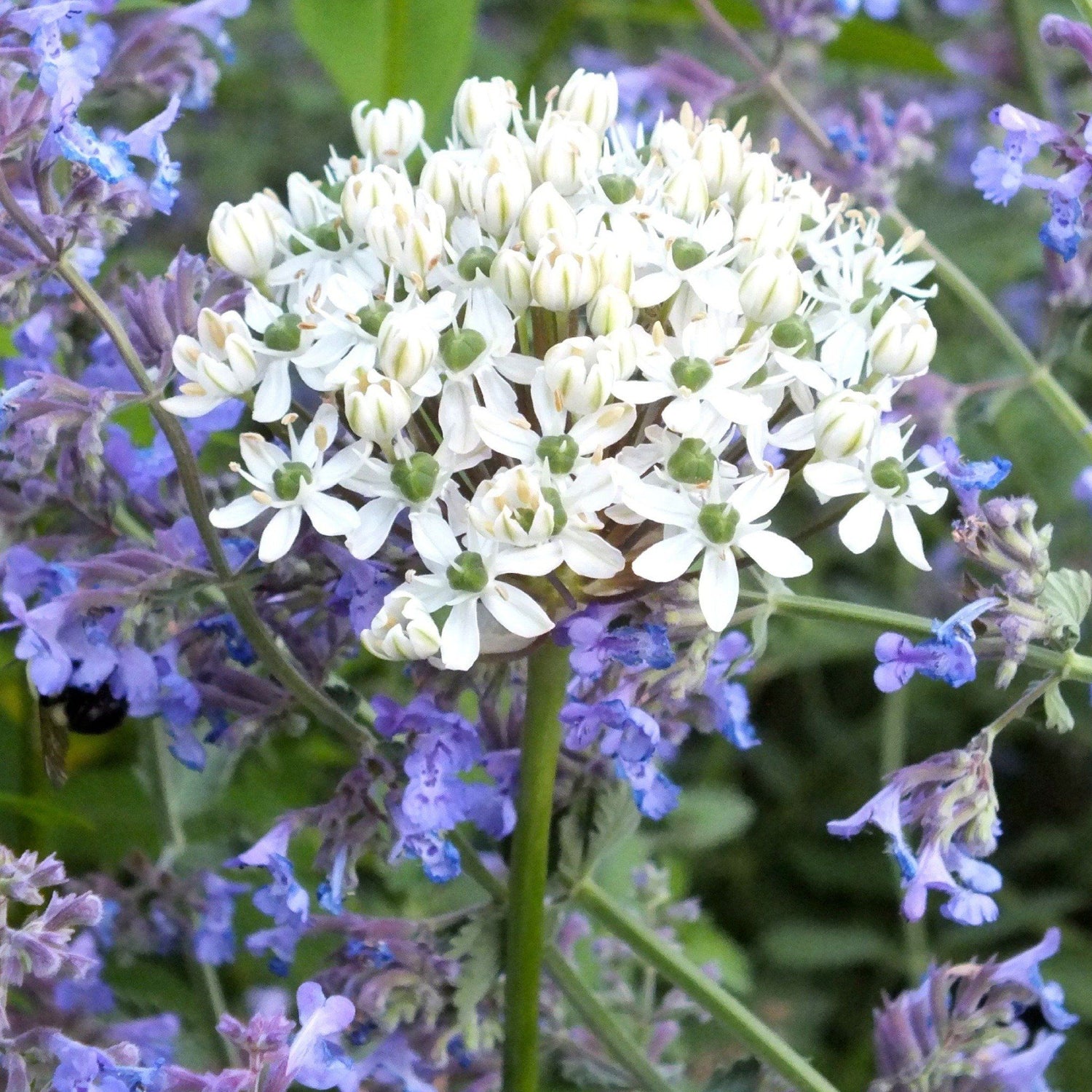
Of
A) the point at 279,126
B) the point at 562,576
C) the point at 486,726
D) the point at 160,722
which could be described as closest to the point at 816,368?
the point at 562,576

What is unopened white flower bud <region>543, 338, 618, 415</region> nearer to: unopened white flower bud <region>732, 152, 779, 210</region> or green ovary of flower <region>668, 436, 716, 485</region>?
green ovary of flower <region>668, 436, 716, 485</region>

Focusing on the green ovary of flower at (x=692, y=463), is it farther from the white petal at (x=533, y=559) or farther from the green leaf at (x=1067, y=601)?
the green leaf at (x=1067, y=601)

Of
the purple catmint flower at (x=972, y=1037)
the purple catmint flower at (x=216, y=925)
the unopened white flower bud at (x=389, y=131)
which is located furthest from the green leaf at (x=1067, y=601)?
the purple catmint flower at (x=216, y=925)

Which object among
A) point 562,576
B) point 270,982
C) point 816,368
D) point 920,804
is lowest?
point 270,982

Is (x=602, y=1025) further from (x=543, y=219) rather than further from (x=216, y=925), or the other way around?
(x=543, y=219)

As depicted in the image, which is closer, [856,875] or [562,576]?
[562,576]

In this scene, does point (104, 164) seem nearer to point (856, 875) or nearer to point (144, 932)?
point (144, 932)
